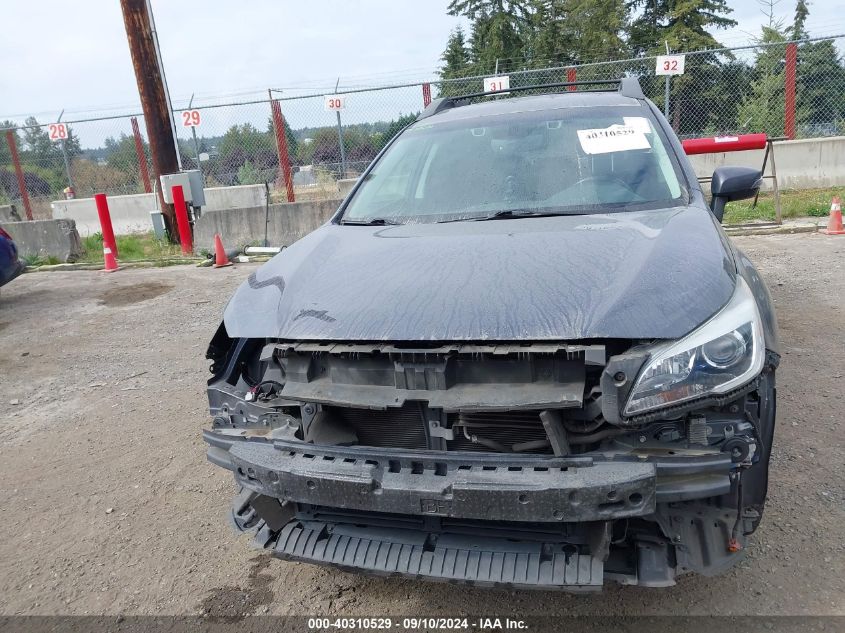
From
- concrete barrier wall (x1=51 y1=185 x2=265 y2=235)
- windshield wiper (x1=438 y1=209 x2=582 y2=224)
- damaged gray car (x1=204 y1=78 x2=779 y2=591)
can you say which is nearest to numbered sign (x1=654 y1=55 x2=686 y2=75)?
concrete barrier wall (x1=51 y1=185 x2=265 y2=235)

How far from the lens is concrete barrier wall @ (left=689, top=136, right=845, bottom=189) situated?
39.7 feet

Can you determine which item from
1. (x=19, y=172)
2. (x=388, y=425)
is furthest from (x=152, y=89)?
(x=388, y=425)

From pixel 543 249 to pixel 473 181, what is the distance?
3.22ft

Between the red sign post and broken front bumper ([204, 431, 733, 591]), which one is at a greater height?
the red sign post

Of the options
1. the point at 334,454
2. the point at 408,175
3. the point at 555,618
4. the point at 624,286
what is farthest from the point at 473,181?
the point at 555,618

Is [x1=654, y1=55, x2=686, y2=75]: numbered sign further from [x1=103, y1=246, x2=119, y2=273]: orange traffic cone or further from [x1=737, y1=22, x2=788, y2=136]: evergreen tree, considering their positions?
[x1=103, y1=246, x2=119, y2=273]: orange traffic cone

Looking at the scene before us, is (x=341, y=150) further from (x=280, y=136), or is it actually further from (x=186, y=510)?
(x=186, y=510)

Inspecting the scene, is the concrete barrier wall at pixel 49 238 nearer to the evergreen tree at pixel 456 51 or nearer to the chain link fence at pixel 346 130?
the chain link fence at pixel 346 130

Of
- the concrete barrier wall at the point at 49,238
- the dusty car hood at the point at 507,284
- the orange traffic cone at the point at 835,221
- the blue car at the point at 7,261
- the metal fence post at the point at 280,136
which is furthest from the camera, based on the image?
the metal fence post at the point at 280,136

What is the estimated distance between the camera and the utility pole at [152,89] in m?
10.2

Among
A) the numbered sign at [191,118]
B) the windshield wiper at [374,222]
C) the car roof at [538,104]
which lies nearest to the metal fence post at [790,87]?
the car roof at [538,104]

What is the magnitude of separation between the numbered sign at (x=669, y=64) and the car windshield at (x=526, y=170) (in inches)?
383

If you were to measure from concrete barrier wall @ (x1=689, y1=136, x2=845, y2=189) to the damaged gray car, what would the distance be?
11.2 metres

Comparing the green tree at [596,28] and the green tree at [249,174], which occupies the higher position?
the green tree at [596,28]
